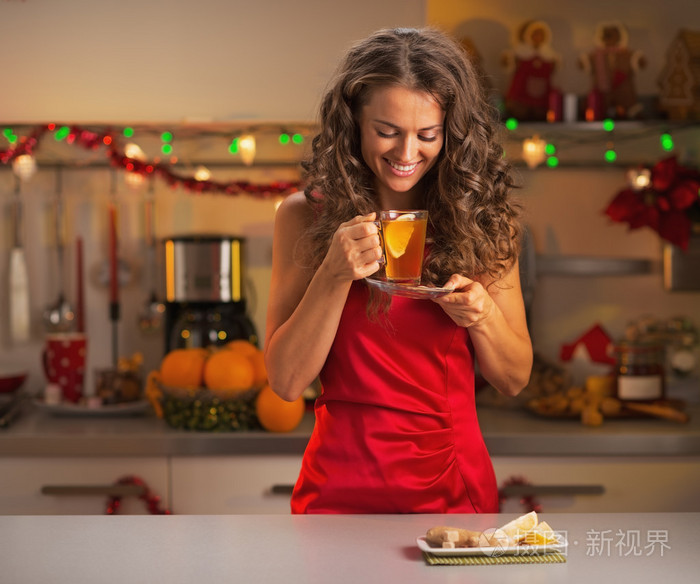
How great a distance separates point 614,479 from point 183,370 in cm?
108

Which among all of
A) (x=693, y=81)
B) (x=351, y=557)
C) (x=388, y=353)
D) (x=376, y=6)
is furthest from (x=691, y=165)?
(x=351, y=557)

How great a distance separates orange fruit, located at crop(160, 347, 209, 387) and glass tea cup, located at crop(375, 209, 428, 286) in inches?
40.8

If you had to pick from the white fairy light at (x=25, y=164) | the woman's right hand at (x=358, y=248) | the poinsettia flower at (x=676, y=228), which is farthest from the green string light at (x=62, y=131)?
the poinsettia flower at (x=676, y=228)

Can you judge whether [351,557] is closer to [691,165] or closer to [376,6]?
[376,6]

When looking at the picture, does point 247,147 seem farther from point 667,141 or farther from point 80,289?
point 667,141

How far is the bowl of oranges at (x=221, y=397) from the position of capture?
213cm

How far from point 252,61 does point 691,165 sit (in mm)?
1304

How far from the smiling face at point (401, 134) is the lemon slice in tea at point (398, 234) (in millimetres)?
88

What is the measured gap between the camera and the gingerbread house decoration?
7.90ft

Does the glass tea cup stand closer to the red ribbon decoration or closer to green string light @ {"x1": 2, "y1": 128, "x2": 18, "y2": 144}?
the red ribbon decoration

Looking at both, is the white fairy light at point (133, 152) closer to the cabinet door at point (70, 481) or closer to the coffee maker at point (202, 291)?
the coffee maker at point (202, 291)

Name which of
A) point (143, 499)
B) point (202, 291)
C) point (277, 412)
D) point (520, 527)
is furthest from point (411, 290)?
point (202, 291)

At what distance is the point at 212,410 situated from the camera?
2.15 metres

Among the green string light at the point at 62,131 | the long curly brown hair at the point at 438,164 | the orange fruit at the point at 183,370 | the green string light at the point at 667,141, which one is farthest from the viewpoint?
the green string light at the point at 667,141
